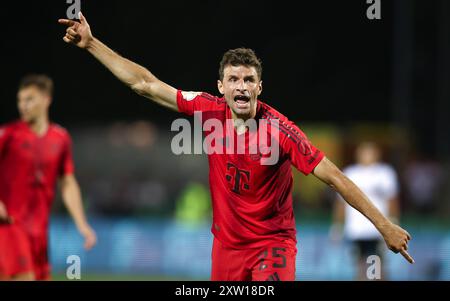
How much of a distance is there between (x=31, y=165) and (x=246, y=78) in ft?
8.95

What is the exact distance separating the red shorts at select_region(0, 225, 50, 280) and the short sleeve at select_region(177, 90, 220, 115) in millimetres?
2394

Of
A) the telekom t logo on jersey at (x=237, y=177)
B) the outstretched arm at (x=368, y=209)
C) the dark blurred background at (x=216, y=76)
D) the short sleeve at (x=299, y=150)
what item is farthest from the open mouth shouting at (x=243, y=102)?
the dark blurred background at (x=216, y=76)

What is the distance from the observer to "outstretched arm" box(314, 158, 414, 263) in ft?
17.5

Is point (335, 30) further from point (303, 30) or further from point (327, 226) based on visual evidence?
point (327, 226)

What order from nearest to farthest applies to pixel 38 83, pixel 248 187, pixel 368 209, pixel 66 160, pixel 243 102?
pixel 368 209, pixel 243 102, pixel 248 187, pixel 38 83, pixel 66 160

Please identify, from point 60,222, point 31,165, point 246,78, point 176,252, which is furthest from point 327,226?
point 246,78

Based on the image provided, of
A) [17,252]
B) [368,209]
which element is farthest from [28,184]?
[368,209]

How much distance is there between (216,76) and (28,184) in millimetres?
15705

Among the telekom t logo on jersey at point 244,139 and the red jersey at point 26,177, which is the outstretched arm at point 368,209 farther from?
the red jersey at point 26,177

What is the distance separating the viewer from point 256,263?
19.2 feet

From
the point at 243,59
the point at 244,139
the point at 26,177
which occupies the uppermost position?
the point at 243,59

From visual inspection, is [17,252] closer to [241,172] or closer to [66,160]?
[66,160]

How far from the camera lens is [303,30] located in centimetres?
2500

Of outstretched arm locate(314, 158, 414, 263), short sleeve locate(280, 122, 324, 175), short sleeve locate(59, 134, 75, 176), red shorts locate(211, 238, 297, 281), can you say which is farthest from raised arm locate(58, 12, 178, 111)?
short sleeve locate(59, 134, 75, 176)
